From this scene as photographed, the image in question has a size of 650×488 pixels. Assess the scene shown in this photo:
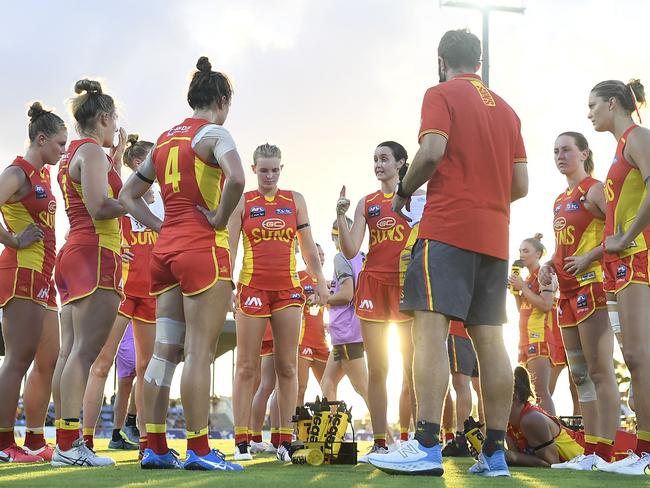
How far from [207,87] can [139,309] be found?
3.16m

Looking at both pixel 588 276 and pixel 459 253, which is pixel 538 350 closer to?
pixel 588 276

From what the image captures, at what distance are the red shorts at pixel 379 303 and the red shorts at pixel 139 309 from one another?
76.7 inches

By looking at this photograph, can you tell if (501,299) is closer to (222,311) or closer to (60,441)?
(222,311)

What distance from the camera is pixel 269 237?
7.86m

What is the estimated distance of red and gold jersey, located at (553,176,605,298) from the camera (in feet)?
21.6

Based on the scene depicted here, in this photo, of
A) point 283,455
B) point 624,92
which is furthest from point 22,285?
point 624,92

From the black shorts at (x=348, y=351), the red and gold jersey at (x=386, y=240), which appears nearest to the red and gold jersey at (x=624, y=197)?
the red and gold jersey at (x=386, y=240)

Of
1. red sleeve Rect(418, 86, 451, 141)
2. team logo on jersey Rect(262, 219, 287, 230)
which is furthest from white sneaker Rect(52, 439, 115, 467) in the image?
red sleeve Rect(418, 86, 451, 141)

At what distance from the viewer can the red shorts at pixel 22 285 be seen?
6.34 metres

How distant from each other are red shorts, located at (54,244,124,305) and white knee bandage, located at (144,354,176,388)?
85cm

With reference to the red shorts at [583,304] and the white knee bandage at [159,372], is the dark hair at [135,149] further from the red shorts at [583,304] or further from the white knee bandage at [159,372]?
the red shorts at [583,304]

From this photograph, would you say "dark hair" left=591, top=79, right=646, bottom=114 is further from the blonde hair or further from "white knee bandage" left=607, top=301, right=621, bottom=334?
the blonde hair

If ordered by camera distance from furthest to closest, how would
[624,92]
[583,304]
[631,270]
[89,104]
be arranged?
[583,304] < [89,104] < [624,92] < [631,270]

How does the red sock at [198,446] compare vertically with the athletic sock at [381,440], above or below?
above
